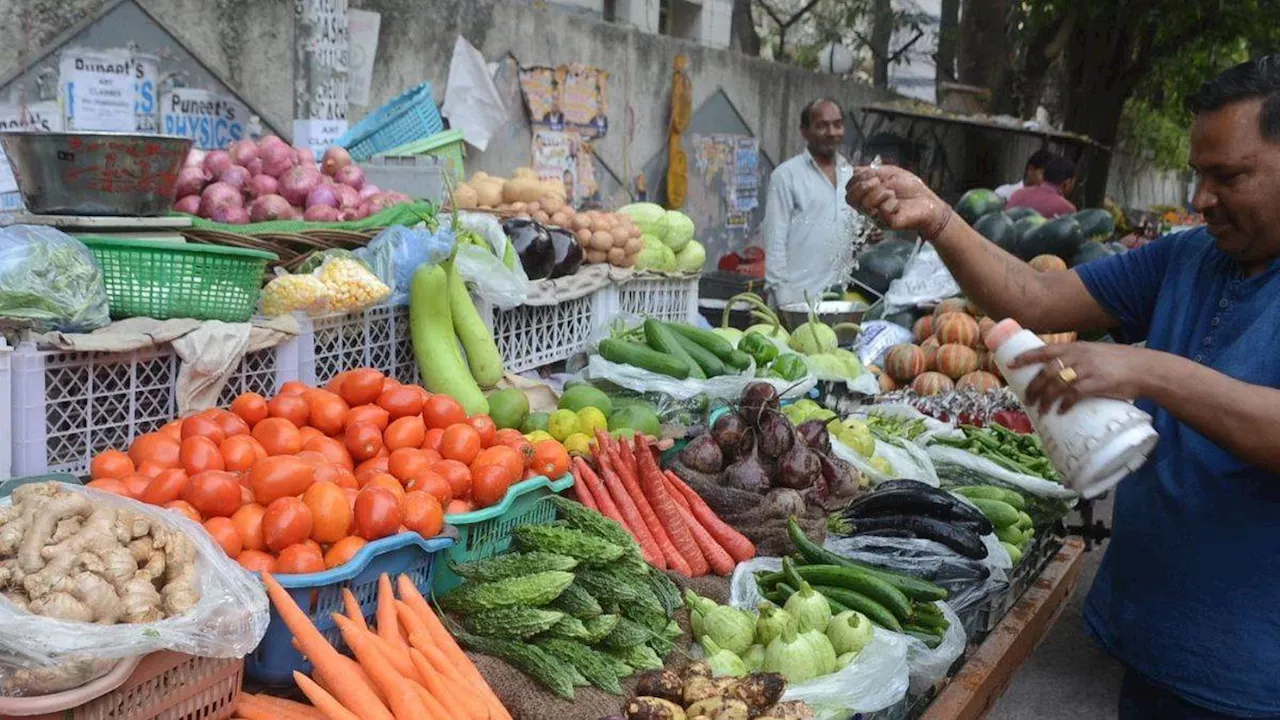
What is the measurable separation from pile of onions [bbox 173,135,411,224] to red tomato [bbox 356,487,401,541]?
6.70 ft

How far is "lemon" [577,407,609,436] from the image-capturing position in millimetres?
3682

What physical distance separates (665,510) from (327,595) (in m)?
1.18

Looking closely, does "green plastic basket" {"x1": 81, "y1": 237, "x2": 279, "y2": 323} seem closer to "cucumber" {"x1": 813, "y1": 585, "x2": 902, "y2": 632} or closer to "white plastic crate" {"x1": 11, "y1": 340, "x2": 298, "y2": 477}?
"white plastic crate" {"x1": 11, "y1": 340, "x2": 298, "y2": 477}

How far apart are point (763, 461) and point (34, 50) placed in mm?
4048

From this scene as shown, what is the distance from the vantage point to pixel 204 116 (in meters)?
5.92

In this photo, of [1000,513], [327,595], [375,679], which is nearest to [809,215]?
[1000,513]

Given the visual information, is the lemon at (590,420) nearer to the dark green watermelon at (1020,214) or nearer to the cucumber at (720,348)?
the cucumber at (720,348)

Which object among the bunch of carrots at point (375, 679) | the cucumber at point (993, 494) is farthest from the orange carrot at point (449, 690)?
the cucumber at point (993, 494)

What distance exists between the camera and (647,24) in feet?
38.1

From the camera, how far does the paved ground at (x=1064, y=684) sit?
4625 millimetres

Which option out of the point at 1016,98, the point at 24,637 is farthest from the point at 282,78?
the point at 1016,98

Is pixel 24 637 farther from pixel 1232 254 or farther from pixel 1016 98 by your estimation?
pixel 1016 98

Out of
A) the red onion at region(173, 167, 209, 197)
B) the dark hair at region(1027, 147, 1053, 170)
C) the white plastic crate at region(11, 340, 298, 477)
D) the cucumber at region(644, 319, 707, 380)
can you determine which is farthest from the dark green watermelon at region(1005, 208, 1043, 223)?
the white plastic crate at region(11, 340, 298, 477)

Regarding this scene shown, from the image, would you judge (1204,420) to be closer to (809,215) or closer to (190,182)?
(190,182)
